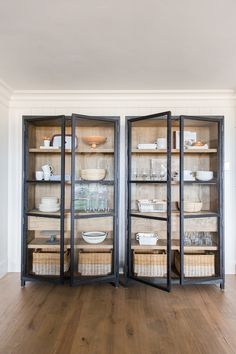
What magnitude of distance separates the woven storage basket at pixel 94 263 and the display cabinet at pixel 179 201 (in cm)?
24

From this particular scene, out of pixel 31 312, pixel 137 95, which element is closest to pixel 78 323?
pixel 31 312

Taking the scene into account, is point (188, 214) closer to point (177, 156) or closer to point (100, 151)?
point (177, 156)

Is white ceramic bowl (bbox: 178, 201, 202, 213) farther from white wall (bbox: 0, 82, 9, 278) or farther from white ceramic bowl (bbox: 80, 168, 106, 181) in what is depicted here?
white wall (bbox: 0, 82, 9, 278)

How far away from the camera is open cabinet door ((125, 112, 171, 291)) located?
3.20 meters

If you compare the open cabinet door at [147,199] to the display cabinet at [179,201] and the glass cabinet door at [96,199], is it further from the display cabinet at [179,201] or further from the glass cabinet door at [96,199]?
the glass cabinet door at [96,199]

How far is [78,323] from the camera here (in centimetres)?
245

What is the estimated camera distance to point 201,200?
11.1 feet

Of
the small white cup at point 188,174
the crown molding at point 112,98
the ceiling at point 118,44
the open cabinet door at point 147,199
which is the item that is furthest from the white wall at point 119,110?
the small white cup at point 188,174

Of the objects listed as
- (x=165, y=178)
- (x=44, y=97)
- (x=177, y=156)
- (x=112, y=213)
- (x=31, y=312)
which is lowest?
(x=31, y=312)

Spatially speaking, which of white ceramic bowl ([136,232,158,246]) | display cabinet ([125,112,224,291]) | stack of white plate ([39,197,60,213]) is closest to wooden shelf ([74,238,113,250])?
display cabinet ([125,112,224,291])

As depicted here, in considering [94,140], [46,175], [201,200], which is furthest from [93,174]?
[201,200]

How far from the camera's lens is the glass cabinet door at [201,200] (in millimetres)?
3227

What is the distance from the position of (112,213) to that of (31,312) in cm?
132

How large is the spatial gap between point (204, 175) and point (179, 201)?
1.54ft
